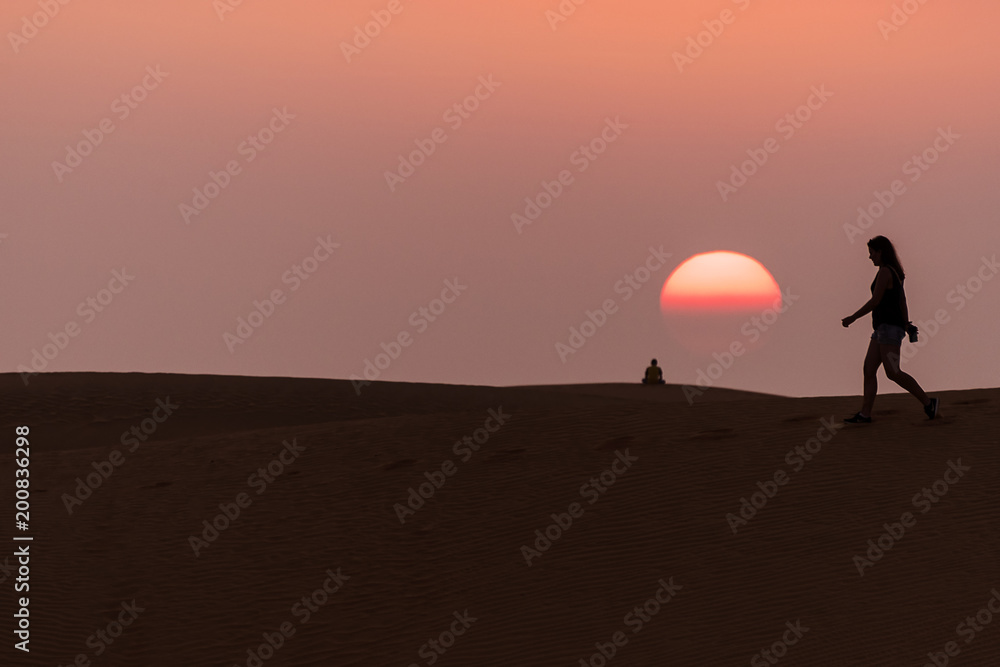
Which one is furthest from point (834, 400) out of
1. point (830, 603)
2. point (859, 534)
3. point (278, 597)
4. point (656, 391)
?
point (656, 391)

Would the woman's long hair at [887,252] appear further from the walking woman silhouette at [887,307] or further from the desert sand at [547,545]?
the desert sand at [547,545]

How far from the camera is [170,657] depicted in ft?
29.7

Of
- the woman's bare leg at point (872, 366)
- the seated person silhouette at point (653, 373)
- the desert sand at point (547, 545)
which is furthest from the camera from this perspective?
the seated person silhouette at point (653, 373)

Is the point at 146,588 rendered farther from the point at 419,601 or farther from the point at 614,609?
the point at 614,609

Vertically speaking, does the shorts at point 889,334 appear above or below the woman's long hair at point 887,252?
below

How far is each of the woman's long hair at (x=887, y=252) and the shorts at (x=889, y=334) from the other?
528 mm

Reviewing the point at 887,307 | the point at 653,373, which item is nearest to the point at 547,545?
the point at 887,307

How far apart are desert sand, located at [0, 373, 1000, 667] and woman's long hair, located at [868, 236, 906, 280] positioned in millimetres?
2104

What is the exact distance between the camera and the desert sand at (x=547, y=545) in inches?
339

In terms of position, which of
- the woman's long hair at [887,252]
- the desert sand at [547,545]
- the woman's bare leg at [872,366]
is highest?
the woman's long hair at [887,252]

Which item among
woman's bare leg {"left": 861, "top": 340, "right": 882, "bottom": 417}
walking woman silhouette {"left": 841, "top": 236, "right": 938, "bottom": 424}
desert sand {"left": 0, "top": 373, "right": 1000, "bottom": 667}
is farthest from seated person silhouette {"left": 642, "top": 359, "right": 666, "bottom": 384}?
walking woman silhouette {"left": 841, "top": 236, "right": 938, "bottom": 424}

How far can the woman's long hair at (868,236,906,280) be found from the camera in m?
11.4

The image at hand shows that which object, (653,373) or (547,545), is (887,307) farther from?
(653,373)

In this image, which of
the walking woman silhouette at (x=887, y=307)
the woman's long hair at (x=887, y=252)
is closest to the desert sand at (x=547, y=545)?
the walking woman silhouette at (x=887, y=307)
